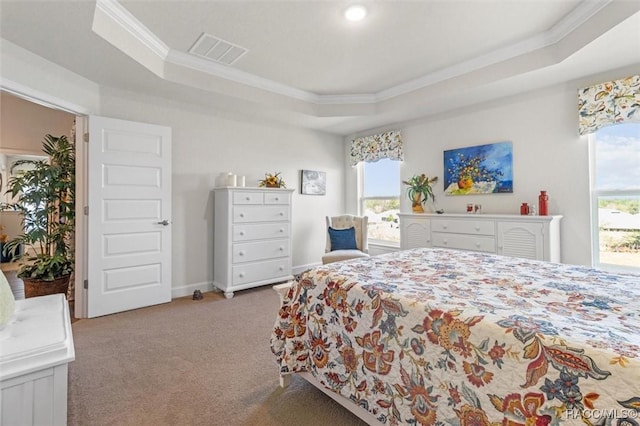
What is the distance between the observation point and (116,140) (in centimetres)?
314

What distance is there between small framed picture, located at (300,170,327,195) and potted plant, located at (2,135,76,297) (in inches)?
120

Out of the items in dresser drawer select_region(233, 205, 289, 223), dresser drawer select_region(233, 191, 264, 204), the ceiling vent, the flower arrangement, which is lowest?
dresser drawer select_region(233, 205, 289, 223)

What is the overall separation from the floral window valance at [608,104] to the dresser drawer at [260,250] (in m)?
3.66

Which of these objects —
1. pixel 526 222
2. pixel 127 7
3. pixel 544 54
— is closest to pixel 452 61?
pixel 544 54

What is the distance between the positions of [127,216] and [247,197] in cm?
133

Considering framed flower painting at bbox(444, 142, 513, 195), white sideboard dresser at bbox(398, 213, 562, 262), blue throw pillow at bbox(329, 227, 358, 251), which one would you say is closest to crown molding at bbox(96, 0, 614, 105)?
framed flower painting at bbox(444, 142, 513, 195)

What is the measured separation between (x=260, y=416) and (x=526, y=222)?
309 cm

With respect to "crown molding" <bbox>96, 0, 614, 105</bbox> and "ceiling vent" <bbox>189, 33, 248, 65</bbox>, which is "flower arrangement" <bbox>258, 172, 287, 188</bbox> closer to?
"crown molding" <bbox>96, 0, 614, 105</bbox>

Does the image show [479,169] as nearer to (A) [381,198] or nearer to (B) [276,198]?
(A) [381,198]

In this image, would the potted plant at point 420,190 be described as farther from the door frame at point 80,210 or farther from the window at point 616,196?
the door frame at point 80,210

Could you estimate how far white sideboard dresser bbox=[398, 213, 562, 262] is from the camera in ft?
9.93

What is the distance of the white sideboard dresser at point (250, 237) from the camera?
371cm

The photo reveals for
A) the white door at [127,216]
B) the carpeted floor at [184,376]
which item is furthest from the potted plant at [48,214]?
the carpeted floor at [184,376]

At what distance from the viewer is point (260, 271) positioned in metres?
3.97
